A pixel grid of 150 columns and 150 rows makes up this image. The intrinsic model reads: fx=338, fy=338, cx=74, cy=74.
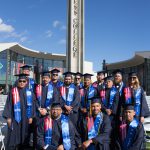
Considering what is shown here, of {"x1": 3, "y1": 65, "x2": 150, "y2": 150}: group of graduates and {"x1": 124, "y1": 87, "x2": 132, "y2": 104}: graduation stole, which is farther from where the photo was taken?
{"x1": 124, "y1": 87, "x2": 132, "y2": 104}: graduation stole

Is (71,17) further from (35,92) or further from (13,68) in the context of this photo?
(13,68)

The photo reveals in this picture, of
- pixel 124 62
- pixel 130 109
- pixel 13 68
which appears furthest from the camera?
pixel 124 62

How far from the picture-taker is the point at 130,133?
16.8ft

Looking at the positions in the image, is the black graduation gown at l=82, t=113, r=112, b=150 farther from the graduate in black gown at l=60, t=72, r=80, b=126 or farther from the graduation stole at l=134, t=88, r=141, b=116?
the graduate in black gown at l=60, t=72, r=80, b=126

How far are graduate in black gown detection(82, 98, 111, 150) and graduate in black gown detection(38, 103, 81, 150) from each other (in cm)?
24

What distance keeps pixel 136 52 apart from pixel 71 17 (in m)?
32.6

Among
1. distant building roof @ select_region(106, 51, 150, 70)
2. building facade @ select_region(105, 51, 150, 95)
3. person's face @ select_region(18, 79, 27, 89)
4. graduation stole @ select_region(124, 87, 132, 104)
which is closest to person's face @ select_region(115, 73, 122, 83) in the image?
graduation stole @ select_region(124, 87, 132, 104)

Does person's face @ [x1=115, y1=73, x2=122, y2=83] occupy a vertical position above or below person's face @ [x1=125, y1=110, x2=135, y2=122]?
above

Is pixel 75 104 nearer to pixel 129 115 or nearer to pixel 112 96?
pixel 112 96

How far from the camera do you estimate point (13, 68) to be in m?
50.1

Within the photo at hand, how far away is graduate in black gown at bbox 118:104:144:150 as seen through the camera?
199 inches

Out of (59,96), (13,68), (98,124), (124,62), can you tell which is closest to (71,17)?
(59,96)

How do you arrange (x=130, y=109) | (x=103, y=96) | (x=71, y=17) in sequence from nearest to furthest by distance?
(x=130, y=109)
(x=103, y=96)
(x=71, y=17)

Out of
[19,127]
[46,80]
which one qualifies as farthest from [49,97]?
[19,127]
